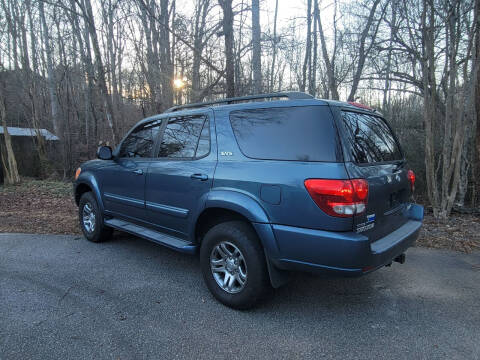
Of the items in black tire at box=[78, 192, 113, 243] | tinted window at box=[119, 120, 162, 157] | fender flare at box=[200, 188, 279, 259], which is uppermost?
tinted window at box=[119, 120, 162, 157]

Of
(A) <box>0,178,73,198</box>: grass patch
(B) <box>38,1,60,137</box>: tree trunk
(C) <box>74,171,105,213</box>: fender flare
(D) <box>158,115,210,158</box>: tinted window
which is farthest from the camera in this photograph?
(B) <box>38,1,60,137</box>: tree trunk

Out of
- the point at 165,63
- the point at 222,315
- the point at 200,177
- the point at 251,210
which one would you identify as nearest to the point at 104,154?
the point at 200,177

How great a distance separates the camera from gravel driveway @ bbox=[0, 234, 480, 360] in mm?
2359

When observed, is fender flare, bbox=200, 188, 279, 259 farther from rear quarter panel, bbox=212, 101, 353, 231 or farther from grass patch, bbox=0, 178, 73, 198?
grass patch, bbox=0, 178, 73, 198

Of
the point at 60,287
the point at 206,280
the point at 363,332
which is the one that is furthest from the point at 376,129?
the point at 60,287

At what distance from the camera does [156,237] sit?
12.2 ft

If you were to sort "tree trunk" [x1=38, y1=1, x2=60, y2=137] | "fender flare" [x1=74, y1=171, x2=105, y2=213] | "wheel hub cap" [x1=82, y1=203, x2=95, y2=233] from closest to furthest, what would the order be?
1. "fender flare" [x1=74, y1=171, x2=105, y2=213]
2. "wheel hub cap" [x1=82, y1=203, x2=95, y2=233]
3. "tree trunk" [x1=38, y1=1, x2=60, y2=137]

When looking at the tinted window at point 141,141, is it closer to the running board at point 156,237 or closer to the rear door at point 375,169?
the running board at point 156,237

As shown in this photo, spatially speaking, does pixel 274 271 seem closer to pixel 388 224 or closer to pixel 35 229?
pixel 388 224

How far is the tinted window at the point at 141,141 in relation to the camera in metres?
4.04

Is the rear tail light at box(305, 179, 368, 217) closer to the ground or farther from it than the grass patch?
farther from it

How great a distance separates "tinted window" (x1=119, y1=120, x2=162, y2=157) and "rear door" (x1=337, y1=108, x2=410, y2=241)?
7.84 feet

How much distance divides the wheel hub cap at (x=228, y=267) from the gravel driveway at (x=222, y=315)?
23cm

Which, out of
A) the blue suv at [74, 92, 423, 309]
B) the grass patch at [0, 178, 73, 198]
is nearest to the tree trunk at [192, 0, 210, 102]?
the grass patch at [0, 178, 73, 198]
